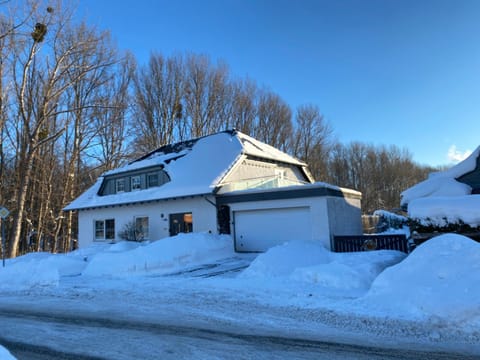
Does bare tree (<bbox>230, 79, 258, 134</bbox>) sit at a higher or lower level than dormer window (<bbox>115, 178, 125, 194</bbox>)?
higher

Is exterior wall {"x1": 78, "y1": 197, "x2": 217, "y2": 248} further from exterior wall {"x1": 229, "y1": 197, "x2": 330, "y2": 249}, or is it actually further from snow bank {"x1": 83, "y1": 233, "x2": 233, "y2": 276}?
exterior wall {"x1": 229, "y1": 197, "x2": 330, "y2": 249}

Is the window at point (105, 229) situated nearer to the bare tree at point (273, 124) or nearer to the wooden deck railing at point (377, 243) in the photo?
the wooden deck railing at point (377, 243)

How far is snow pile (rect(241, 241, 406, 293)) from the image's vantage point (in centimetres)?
897

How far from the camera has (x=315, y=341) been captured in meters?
5.26

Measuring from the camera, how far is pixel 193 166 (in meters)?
21.2

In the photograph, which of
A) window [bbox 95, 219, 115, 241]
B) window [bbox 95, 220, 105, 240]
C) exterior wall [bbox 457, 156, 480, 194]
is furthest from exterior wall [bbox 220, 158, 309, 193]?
window [bbox 95, 220, 105, 240]

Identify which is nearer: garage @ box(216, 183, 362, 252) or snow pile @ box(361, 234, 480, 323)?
snow pile @ box(361, 234, 480, 323)

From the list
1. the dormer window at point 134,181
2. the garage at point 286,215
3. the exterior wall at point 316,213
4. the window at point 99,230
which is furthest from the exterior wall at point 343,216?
the window at point 99,230

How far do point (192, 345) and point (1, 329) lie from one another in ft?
12.6

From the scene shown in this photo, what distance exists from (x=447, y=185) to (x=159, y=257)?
12986 mm

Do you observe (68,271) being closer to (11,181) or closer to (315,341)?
(315,341)

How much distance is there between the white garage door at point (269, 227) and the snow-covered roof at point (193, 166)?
246 centimetres

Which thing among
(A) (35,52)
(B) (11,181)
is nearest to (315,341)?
(A) (35,52)

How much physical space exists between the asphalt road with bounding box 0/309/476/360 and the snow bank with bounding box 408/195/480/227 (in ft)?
24.6
